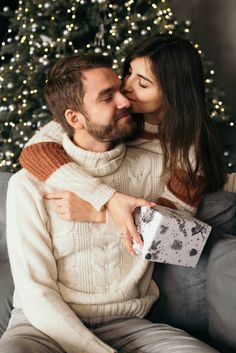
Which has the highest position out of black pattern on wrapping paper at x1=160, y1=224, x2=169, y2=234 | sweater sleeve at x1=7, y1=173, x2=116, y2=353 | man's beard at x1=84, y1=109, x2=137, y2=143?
man's beard at x1=84, y1=109, x2=137, y2=143

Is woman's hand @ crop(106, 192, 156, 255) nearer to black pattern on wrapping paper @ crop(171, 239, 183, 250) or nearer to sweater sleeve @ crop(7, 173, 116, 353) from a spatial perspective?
black pattern on wrapping paper @ crop(171, 239, 183, 250)

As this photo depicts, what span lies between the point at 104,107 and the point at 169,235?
17.1 inches

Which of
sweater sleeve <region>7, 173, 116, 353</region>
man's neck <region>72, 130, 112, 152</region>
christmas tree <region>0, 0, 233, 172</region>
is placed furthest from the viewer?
christmas tree <region>0, 0, 233, 172</region>

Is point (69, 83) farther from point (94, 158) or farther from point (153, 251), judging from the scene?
point (153, 251)

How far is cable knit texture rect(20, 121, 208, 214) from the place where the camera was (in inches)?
63.7

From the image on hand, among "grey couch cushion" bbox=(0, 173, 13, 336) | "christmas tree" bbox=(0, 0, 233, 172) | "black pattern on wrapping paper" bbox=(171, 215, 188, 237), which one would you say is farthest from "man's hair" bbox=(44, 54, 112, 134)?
"christmas tree" bbox=(0, 0, 233, 172)

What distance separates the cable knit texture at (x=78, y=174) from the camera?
1617 millimetres

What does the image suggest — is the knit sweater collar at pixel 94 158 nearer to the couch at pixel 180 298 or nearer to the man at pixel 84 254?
the man at pixel 84 254

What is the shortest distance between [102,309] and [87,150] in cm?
49

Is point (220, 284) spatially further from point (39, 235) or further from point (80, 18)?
point (80, 18)

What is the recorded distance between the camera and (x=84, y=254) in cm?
166

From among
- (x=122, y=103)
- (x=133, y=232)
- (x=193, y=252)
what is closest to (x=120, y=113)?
(x=122, y=103)

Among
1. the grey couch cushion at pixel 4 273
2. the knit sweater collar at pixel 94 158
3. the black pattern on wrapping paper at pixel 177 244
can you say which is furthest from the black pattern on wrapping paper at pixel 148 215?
the grey couch cushion at pixel 4 273

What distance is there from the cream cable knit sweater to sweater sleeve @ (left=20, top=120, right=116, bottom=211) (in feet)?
0.13
